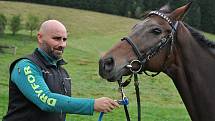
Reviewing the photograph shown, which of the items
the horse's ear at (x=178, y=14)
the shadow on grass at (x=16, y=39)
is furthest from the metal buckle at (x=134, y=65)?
the shadow on grass at (x=16, y=39)

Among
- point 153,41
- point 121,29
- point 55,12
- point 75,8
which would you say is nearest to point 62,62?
point 153,41

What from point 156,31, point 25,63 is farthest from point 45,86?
point 156,31

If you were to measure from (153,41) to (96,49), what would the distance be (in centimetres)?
4071

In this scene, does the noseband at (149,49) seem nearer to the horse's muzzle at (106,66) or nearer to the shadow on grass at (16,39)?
the horse's muzzle at (106,66)

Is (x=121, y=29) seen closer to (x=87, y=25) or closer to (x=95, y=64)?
(x=87, y=25)

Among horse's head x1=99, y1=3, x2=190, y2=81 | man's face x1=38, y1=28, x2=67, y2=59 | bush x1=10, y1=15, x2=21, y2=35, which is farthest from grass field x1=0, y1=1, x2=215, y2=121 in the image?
man's face x1=38, y1=28, x2=67, y2=59

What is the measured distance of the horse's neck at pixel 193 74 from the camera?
423 cm

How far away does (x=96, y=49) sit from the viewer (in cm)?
4481

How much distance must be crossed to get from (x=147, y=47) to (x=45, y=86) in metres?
1.07

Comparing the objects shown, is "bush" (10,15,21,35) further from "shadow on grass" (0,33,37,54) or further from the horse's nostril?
the horse's nostril

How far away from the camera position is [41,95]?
11.9 ft

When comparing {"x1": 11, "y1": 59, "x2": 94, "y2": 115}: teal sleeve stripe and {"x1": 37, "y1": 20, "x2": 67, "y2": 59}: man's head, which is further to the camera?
{"x1": 37, "y1": 20, "x2": 67, "y2": 59}: man's head

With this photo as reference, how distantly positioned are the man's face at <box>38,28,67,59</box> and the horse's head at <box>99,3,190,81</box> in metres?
0.41

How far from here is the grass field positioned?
44.3 ft
